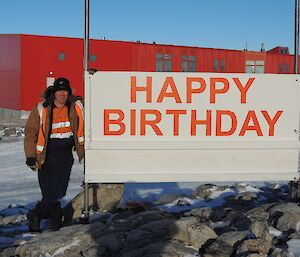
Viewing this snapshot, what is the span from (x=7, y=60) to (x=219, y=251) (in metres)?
27.4

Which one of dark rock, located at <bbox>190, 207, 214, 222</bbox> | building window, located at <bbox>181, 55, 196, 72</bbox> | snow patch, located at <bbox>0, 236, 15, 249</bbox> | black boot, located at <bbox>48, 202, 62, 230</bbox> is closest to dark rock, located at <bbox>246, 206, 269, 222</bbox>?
dark rock, located at <bbox>190, 207, 214, 222</bbox>

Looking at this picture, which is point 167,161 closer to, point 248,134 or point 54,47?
point 248,134

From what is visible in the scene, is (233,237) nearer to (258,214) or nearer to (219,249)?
(219,249)

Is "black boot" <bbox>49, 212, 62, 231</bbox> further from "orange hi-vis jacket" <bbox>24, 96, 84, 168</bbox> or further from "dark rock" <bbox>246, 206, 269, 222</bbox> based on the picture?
"dark rock" <bbox>246, 206, 269, 222</bbox>

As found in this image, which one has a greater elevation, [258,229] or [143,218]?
[258,229]

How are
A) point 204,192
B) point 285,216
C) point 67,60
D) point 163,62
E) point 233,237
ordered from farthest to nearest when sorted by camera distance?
point 163,62, point 67,60, point 204,192, point 285,216, point 233,237

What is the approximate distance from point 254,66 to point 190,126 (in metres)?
30.4

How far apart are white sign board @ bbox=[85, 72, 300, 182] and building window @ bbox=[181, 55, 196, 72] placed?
25.6 m

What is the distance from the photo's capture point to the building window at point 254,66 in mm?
32844

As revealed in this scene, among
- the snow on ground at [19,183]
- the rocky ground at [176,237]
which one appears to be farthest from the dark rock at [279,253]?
the snow on ground at [19,183]

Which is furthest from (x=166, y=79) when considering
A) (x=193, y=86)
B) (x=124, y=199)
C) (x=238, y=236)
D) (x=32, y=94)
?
(x=32, y=94)

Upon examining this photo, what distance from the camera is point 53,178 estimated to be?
15.3ft

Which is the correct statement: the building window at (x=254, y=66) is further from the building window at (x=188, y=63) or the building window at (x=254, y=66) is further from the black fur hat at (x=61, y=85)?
the black fur hat at (x=61, y=85)

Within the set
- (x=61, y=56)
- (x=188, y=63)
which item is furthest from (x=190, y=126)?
(x=188, y=63)
